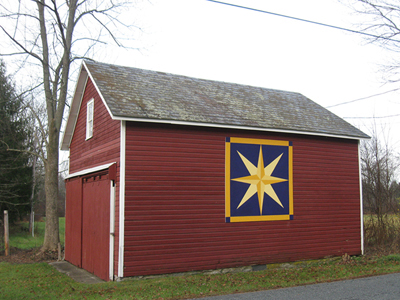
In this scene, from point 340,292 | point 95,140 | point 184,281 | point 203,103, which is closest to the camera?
point 340,292

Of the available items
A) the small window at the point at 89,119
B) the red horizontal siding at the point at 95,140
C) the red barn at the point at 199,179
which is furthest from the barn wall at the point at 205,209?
the small window at the point at 89,119

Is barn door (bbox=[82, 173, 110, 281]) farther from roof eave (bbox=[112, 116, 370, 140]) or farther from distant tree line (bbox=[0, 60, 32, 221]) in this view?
distant tree line (bbox=[0, 60, 32, 221])

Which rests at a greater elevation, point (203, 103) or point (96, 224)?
point (203, 103)

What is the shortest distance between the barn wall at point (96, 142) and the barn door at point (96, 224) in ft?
1.95

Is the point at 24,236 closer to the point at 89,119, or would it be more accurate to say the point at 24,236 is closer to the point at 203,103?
the point at 89,119

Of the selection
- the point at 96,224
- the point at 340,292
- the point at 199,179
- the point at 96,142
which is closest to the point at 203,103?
the point at 199,179

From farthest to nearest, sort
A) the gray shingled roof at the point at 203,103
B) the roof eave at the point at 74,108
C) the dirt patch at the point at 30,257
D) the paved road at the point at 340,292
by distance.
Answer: the dirt patch at the point at 30,257 → the roof eave at the point at 74,108 → the gray shingled roof at the point at 203,103 → the paved road at the point at 340,292

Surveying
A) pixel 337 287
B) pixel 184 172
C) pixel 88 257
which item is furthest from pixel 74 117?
pixel 337 287

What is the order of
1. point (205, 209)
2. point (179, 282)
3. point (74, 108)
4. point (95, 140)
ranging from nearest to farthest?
point (179, 282), point (205, 209), point (95, 140), point (74, 108)

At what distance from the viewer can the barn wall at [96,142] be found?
1043cm

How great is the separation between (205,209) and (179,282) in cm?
219

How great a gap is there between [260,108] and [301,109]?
2181 millimetres

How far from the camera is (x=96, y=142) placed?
12.3 metres

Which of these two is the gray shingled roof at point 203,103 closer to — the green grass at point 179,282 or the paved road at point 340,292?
the green grass at point 179,282
